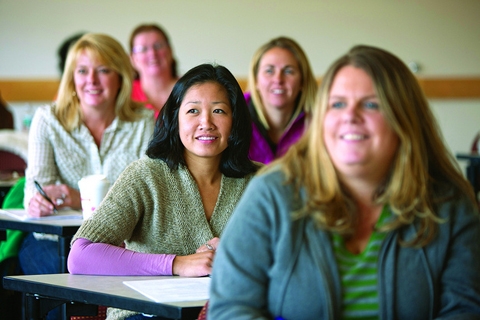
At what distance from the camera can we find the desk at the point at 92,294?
1643 millimetres

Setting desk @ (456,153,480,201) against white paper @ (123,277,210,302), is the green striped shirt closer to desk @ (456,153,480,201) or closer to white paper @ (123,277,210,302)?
white paper @ (123,277,210,302)

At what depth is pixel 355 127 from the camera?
4.77ft

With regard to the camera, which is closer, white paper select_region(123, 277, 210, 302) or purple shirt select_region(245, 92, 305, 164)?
white paper select_region(123, 277, 210, 302)

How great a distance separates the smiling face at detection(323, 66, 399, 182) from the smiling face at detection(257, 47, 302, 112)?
237cm

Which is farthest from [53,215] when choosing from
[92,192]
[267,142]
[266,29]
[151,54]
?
[266,29]

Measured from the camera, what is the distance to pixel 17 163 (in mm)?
4242

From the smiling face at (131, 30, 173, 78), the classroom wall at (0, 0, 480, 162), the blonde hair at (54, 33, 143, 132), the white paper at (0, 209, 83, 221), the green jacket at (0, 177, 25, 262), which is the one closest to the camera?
the white paper at (0, 209, 83, 221)

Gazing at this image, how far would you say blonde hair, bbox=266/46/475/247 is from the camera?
148 cm

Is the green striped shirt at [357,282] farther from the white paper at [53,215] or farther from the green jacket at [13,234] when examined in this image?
the green jacket at [13,234]

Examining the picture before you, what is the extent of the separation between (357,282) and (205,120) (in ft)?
3.04

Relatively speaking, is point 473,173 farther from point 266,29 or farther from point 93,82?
point 93,82

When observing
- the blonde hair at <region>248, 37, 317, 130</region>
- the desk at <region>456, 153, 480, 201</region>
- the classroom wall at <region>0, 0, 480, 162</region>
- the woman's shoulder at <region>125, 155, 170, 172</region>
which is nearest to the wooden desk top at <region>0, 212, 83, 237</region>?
the woman's shoulder at <region>125, 155, 170, 172</region>

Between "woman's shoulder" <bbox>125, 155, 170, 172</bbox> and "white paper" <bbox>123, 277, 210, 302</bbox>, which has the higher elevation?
"woman's shoulder" <bbox>125, 155, 170, 172</bbox>

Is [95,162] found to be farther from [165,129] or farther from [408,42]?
[408,42]
